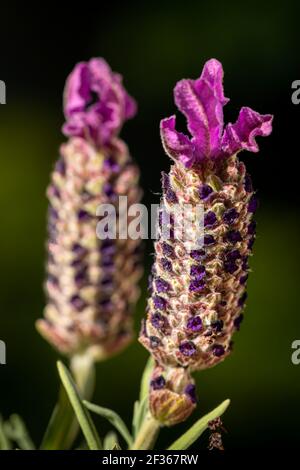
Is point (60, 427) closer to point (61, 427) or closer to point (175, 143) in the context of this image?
point (61, 427)

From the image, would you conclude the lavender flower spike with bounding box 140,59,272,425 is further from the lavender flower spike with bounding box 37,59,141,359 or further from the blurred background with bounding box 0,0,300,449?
the blurred background with bounding box 0,0,300,449

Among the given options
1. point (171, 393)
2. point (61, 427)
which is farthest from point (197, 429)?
point (61, 427)

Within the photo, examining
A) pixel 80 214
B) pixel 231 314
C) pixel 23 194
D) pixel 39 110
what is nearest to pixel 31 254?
pixel 23 194

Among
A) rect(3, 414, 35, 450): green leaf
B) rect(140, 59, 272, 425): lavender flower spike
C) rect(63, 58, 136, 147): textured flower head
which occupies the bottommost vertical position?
rect(3, 414, 35, 450): green leaf

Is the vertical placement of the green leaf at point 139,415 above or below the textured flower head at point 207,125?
below

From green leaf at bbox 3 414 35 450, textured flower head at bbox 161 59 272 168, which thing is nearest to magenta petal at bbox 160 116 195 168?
textured flower head at bbox 161 59 272 168

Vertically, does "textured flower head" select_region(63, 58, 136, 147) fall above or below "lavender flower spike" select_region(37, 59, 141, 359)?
above

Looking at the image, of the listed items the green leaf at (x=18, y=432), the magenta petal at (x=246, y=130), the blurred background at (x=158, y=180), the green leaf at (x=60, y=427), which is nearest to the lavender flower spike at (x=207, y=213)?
the magenta petal at (x=246, y=130)

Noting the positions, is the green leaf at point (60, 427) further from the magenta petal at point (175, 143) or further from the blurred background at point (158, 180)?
the blurred background at point (158, 180)
